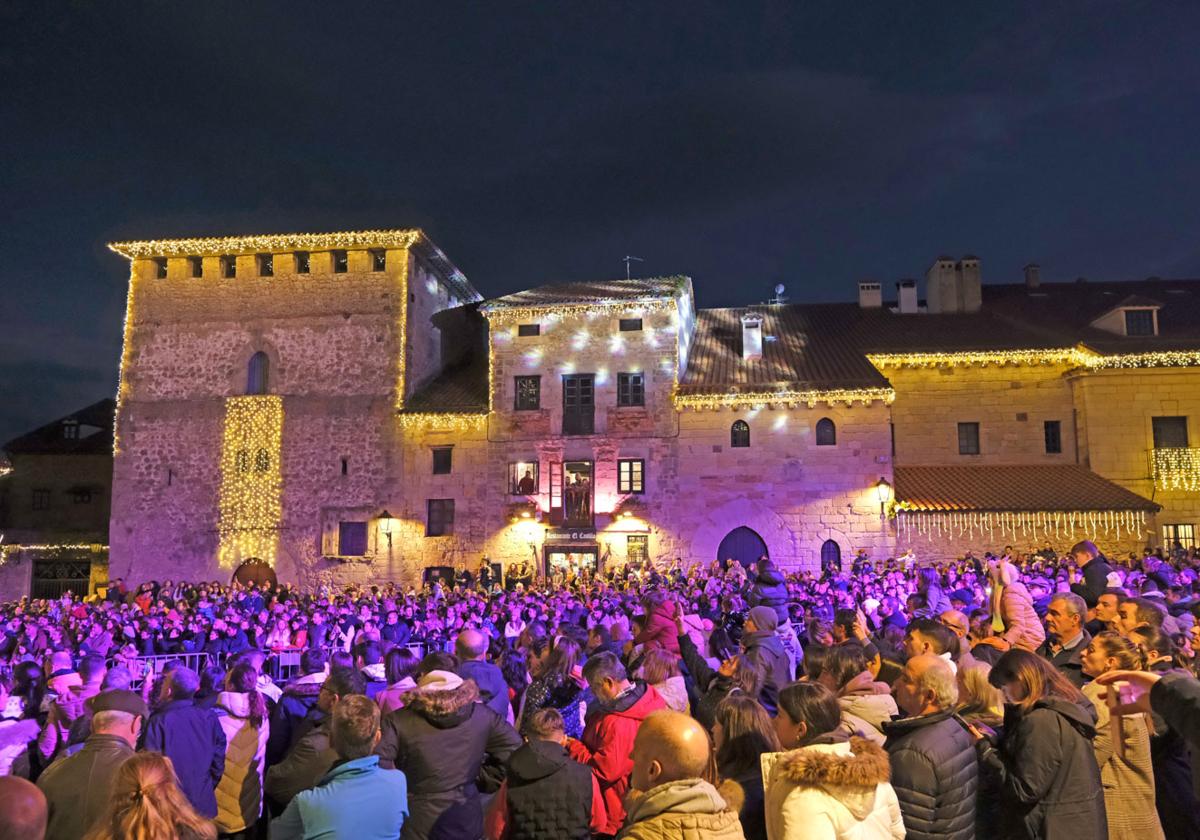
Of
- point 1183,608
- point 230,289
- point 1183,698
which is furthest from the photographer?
point 230,289

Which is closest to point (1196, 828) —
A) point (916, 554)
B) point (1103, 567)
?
point (1103, 567)

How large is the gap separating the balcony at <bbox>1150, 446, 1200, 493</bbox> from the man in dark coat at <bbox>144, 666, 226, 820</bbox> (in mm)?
29295

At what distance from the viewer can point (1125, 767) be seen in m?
5.07

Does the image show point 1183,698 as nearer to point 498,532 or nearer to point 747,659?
point 747,659

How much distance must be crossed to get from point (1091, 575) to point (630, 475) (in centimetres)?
1828

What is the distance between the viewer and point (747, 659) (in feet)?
20.6

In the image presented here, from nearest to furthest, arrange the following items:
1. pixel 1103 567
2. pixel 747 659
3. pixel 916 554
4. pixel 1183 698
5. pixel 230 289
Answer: pixel 1183 698
pixel 747 659
pixel 1103 567
pixel 916 554
pixel 230 289

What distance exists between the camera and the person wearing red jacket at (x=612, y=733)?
5207mm

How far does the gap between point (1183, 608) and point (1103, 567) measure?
2.39 meters

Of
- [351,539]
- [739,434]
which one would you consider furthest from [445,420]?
[739,434]

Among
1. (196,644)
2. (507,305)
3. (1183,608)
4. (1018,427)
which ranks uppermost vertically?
(507,305)

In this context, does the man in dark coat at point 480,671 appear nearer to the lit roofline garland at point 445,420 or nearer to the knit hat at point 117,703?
the knit hat at point 117,703

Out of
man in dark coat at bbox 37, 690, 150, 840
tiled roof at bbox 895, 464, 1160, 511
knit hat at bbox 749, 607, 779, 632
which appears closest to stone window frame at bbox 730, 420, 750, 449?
tiled roof at bbox 895, 464, 1160, 511

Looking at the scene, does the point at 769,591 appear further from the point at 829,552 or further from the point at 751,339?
the point at 751,339
